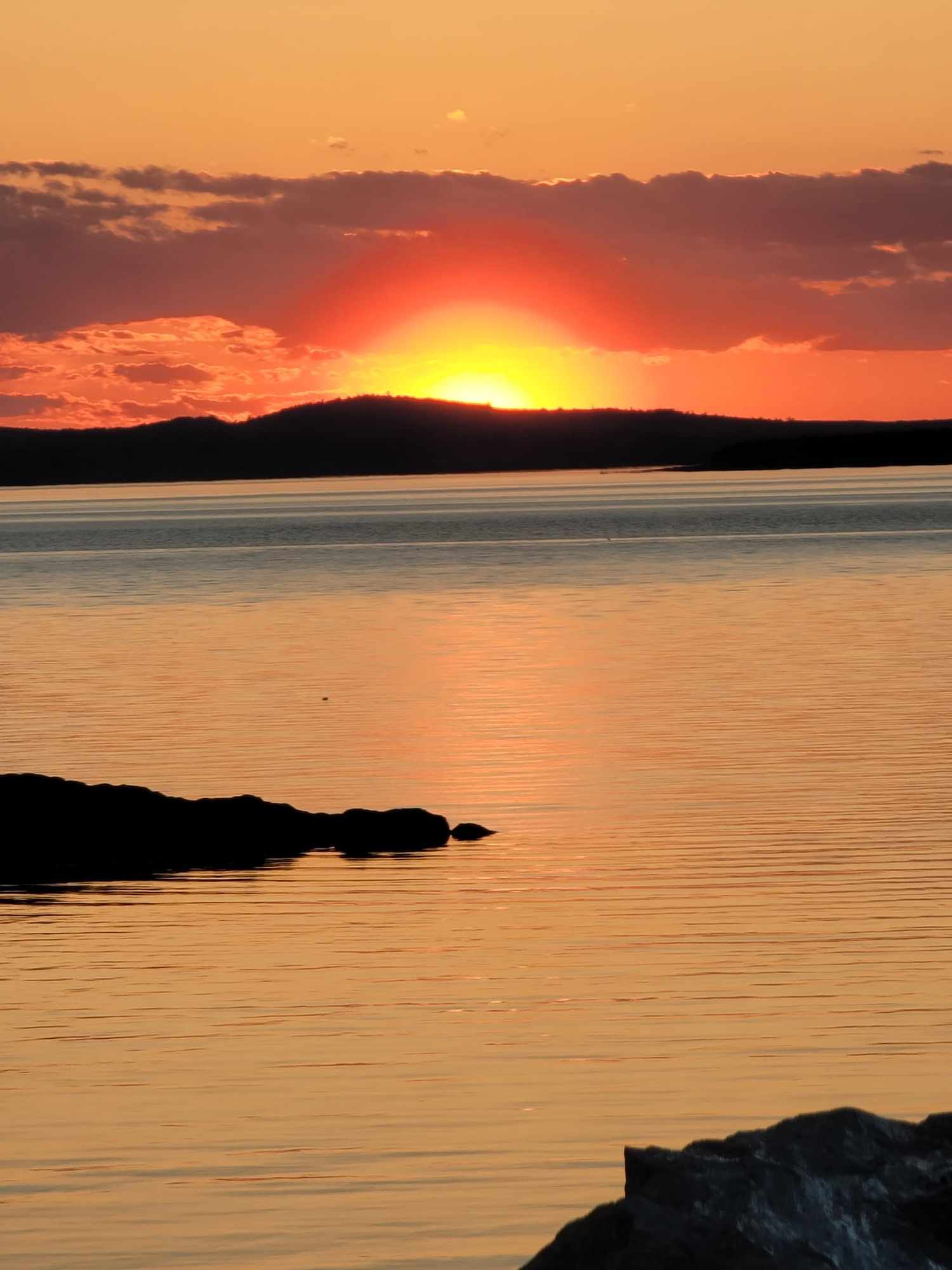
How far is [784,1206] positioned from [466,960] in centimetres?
828

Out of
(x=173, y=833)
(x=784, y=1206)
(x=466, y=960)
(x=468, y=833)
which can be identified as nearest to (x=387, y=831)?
(x=468, y=833)

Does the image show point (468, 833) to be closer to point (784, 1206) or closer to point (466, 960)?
point (466, 960)

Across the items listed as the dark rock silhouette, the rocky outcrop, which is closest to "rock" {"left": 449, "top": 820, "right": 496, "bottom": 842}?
the dark rock silhouette

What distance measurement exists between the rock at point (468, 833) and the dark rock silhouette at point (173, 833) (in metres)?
0.11

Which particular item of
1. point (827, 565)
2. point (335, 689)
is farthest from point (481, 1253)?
point (827, 565)

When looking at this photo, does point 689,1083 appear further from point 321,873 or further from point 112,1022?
point 321,873

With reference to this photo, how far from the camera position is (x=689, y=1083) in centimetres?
1159

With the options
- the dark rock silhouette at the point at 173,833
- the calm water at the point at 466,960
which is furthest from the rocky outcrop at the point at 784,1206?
the dark rock silhouette at the point at 173,833

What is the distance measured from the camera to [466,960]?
14906mm

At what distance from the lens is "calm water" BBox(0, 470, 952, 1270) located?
10102 mm

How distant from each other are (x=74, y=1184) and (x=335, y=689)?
25989mm

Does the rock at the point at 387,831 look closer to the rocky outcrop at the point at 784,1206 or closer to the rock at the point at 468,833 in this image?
the rock at the point at 468,833

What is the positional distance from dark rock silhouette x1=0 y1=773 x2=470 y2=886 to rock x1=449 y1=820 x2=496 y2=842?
11 cm

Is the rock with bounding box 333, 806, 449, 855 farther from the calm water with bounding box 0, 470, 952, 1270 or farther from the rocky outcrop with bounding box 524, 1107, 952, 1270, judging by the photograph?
the rocky outcrop with bounding box 524, 1107, 952, 1270
